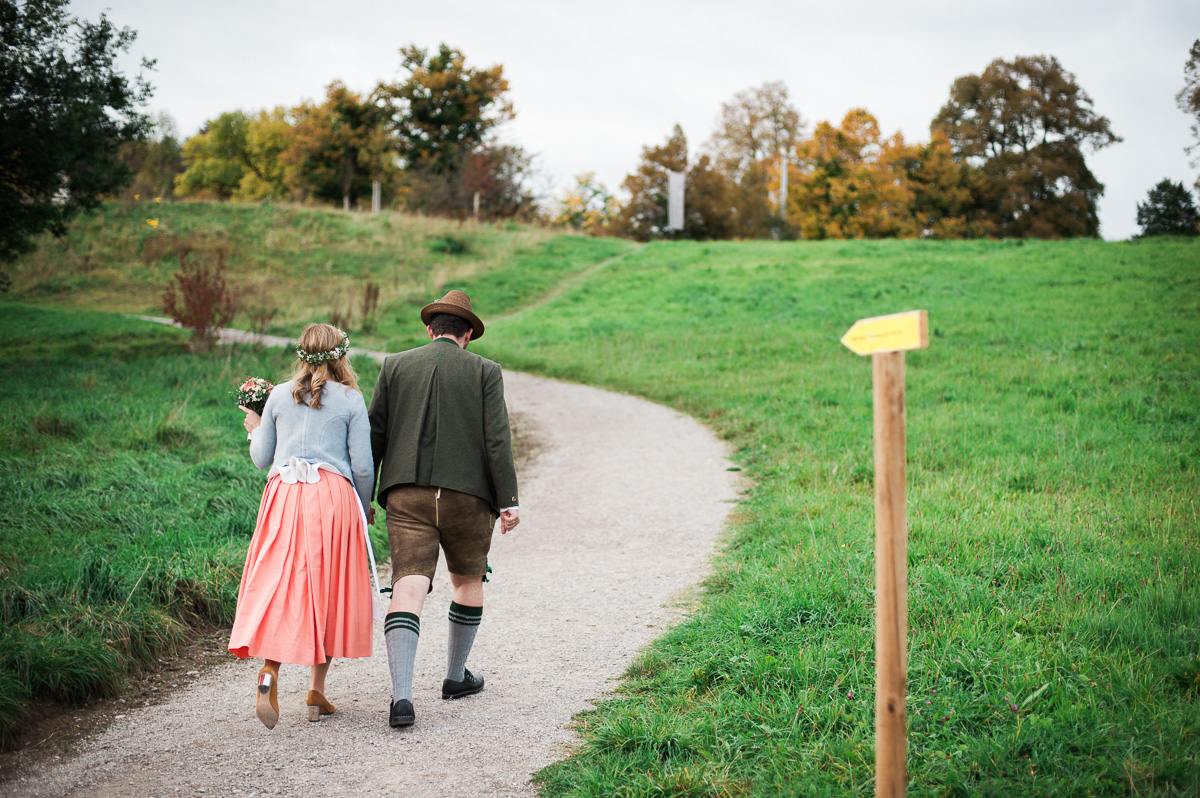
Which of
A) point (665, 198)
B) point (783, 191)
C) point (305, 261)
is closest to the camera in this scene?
point (305, 261)

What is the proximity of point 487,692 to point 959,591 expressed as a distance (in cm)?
280

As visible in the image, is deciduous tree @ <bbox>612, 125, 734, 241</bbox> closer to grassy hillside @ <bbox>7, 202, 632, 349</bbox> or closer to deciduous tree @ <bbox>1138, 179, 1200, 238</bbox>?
grassy hillside @ <bbox>7, 202, 632, 349</bbox>

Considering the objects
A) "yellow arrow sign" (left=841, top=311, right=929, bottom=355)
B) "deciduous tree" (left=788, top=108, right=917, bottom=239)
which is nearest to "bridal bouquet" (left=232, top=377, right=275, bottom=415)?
"yellow arrow sign" (left=841, top=311, right=929, bottom=355)

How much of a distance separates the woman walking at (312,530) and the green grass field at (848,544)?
1348mm

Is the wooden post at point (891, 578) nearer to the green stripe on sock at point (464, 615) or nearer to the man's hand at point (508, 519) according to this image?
the man's hand at point (508, 519)

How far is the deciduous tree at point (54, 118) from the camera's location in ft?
40.1

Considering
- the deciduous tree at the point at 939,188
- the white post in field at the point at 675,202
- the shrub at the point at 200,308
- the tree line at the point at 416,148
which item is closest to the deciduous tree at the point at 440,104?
the tree line at the point at 416,148

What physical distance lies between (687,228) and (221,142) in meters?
35.2

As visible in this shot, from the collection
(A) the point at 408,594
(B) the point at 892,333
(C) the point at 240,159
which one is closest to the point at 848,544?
(A) the point at 408,594

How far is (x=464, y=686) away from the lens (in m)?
4.46

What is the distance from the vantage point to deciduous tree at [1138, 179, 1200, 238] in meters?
41.6

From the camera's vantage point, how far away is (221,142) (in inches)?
2349

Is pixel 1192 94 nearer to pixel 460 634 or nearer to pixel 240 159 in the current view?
pixel 460 634

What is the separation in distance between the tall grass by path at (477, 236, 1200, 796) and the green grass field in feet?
0.06
